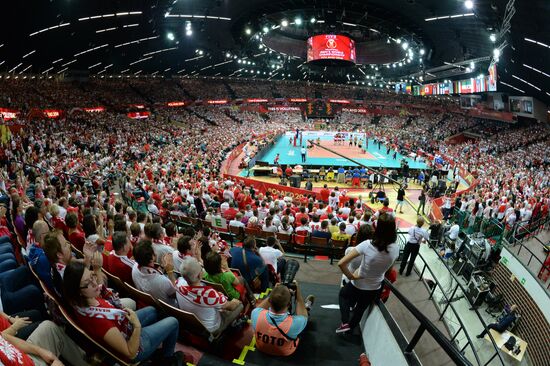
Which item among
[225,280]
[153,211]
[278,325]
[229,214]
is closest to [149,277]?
[225,280]

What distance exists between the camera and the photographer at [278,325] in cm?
347

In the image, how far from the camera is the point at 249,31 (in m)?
33.9

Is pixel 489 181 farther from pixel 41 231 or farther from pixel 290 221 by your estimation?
pixel 41 231

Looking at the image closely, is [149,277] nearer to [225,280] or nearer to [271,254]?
[225,280]

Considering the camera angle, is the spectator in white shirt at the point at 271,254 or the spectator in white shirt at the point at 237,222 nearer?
the spectator in white shirt at the point at 271,254

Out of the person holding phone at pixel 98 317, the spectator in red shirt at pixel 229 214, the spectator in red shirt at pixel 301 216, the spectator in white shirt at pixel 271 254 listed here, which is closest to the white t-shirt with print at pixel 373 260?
the spectator in white shirt at pixel 271 254

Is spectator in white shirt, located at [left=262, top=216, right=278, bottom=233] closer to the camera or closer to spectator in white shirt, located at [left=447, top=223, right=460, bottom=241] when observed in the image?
the camera

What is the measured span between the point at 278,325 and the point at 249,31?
3497 cm

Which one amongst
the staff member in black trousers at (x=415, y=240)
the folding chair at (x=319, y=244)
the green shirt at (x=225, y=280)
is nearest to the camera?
the green shirt at (x=225, y=280)

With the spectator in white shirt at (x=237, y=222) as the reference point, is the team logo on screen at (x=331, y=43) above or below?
above

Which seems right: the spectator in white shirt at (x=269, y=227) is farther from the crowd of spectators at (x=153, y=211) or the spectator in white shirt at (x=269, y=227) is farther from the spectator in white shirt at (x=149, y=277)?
the spectator in white shirt at (x=149, y=277)

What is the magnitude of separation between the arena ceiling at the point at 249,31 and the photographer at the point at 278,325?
672 inches

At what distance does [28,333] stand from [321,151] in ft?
119

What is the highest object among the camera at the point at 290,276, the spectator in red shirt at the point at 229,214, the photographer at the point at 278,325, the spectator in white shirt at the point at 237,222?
the photographer at the point at 278,325
